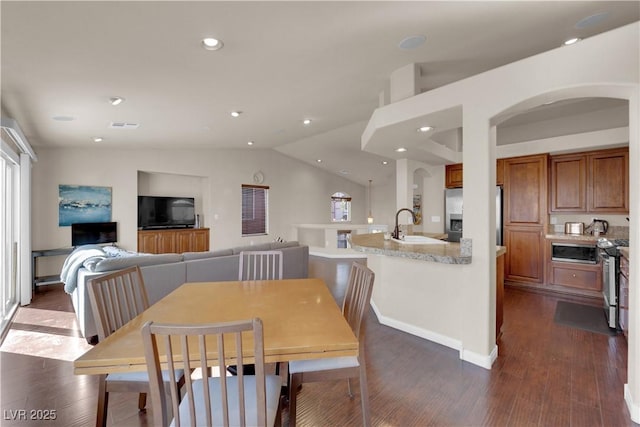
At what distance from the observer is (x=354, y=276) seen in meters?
2.06

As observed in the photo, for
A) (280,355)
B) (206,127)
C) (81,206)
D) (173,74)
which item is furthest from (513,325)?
(81,206)

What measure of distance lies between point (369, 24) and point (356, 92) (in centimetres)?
165

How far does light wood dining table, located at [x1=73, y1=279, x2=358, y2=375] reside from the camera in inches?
48.5

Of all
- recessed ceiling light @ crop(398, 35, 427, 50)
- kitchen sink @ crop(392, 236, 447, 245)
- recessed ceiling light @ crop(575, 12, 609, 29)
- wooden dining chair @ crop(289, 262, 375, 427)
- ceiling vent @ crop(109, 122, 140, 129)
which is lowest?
wooden dining chair @ crop(289, 262, 375, 427)

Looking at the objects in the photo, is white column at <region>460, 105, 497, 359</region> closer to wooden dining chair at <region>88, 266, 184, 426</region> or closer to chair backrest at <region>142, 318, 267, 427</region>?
chair backrest at <region>142, 318, 267, 427</region>

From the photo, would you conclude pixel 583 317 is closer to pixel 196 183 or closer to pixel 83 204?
pixel 196 183

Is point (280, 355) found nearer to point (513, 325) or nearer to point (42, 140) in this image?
point (513, 325)

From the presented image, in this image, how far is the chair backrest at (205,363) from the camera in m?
1.01

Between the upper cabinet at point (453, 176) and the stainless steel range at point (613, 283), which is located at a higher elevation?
the upper cabinet at point (453, 176)

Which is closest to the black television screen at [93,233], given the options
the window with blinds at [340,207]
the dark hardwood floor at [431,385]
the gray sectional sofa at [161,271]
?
the gray sectional sofa at [161,271]

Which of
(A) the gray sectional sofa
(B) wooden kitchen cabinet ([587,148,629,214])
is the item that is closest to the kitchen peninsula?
(A) the gray sectional sofa

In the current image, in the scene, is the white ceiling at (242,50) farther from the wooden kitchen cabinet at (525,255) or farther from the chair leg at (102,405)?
the chair leg at (102,405)

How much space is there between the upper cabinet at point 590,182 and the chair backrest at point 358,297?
4288 mm

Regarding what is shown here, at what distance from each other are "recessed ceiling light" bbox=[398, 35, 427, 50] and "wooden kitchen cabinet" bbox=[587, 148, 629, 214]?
3530 millimetres
